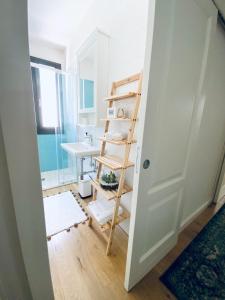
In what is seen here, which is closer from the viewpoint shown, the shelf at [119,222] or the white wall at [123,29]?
the white wall at [123,29]

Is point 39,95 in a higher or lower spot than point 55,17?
lower

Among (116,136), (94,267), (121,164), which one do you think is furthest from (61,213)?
(116,136)

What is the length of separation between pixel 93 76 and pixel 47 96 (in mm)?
Answer: 1333

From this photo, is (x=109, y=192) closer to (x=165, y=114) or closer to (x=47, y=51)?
(x=165, y=114)

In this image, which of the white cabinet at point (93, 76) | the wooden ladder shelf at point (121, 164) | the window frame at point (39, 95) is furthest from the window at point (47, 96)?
the wooden ladder shelf at point (121, 164)

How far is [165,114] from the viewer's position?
2.85 feet

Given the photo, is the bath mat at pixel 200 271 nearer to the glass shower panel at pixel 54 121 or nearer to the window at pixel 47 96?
the glass shower panel at pixel 54 121

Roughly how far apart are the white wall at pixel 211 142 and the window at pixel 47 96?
8.03 ft

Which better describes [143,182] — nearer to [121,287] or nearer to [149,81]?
[149,81]

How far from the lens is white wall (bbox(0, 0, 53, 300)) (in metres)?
0.31

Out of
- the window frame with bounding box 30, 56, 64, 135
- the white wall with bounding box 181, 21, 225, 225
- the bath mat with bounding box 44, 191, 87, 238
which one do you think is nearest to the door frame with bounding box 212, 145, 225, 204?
the white wall with bounding box 181, 21, 225, 225

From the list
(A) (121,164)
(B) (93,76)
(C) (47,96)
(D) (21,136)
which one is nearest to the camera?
(D) (21,136)

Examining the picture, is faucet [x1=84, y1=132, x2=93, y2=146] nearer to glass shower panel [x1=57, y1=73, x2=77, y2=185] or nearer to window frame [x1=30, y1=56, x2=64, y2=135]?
glass shower panel [x1=57, y1=73, x2=77, y2=185]

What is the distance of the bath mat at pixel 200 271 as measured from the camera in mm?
1072
